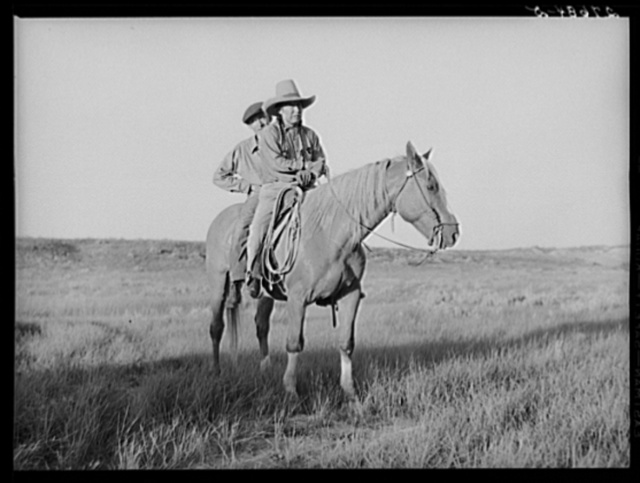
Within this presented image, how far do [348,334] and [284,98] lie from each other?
4.35ft

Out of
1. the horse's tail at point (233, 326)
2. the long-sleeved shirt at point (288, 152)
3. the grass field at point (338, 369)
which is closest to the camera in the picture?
the grass field at point (338, 369)

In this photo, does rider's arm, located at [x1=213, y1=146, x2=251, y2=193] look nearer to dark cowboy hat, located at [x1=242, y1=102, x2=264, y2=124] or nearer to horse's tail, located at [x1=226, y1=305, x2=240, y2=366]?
dark cowboy hat, located at [x1=242, y1=102, x2=264, y2=124]

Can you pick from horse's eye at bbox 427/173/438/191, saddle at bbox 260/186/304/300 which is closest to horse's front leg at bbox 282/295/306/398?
saddle at bbox 260/186/304/300

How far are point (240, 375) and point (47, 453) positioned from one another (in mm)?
1092

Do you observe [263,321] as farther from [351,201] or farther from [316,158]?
[316,158]

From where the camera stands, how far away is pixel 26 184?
13.9ft

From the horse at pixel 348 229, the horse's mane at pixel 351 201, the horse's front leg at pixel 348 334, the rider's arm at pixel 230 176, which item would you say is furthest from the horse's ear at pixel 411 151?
the rider's arm at pixel 230 176

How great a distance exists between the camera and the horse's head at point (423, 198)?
4090mm

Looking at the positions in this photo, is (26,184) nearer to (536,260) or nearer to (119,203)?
(119,203)

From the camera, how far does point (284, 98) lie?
13.6ft

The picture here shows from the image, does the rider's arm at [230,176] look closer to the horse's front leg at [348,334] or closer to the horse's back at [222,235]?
the horse's back at [222,235]

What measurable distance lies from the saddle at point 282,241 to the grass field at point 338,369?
27 centimetres
